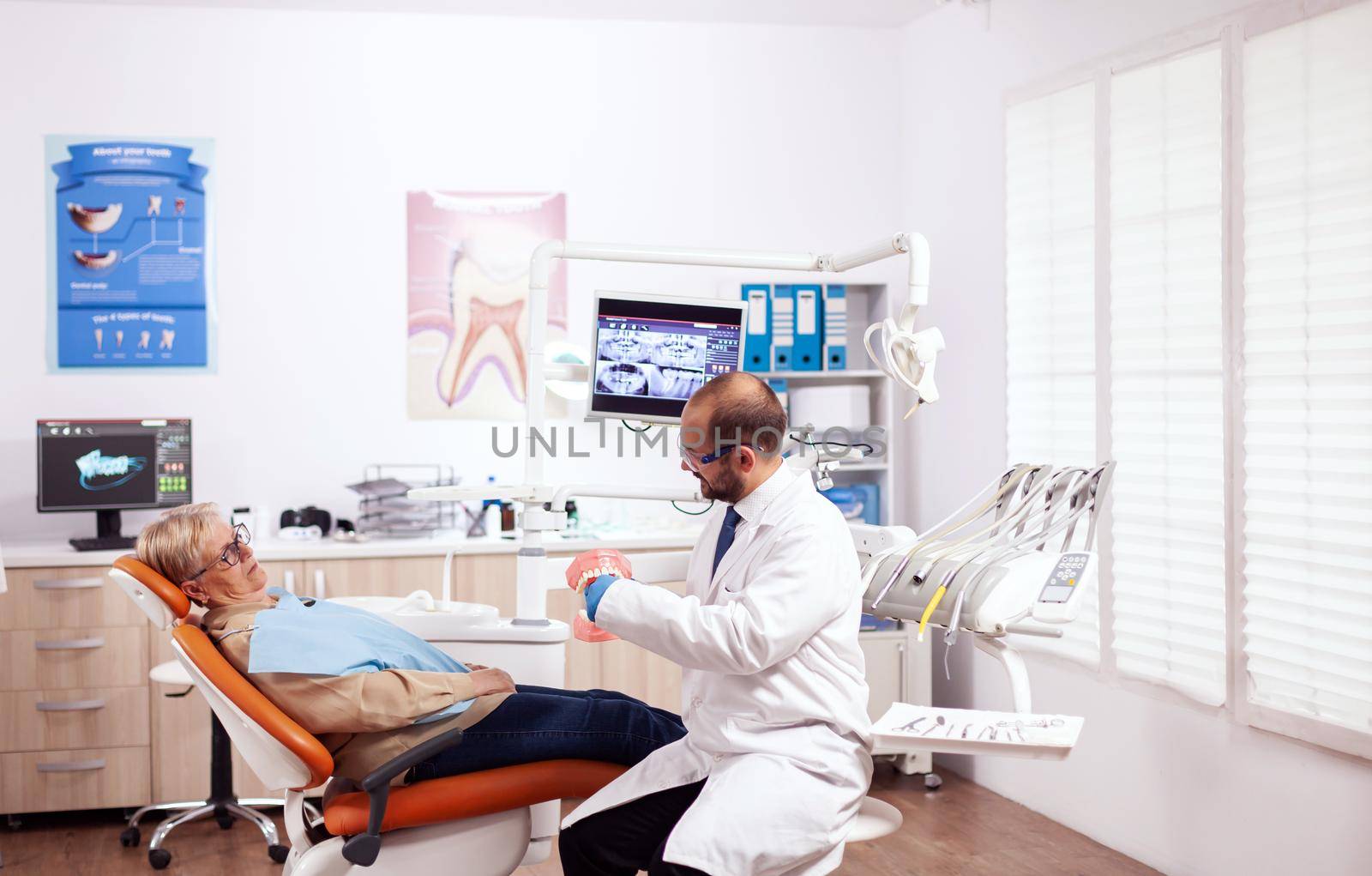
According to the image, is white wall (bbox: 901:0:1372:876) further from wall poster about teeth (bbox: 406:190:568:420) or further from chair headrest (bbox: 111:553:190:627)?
chair headrest (bbox: 111:553:190:627)

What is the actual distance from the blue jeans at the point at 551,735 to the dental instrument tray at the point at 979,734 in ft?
1.76

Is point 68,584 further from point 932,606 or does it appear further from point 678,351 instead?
point 932,606

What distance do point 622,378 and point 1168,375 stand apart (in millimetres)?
1533

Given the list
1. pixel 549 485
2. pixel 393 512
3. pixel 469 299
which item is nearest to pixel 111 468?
pixel 393 512

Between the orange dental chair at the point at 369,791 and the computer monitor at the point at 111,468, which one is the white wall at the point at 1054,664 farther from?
the computer monitor at the point at 111,468

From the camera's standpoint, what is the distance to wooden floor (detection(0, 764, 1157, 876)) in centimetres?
315

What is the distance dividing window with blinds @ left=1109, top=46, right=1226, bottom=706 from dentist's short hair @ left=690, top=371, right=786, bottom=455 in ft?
4.98

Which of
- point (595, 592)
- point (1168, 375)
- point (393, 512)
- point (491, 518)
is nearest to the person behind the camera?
point (595, 592)

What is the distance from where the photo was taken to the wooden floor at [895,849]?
10.3 ft

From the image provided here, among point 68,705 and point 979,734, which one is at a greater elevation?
point 979,734

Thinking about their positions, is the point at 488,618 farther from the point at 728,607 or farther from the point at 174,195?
the point at 174,195

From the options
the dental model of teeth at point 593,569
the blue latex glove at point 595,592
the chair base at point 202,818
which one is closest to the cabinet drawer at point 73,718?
the chair base at point 202,818

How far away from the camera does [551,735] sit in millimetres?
2234

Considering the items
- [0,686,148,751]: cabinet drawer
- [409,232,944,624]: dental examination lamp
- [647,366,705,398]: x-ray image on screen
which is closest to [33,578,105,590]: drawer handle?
[0,686,148,751]: cabinet drawer
